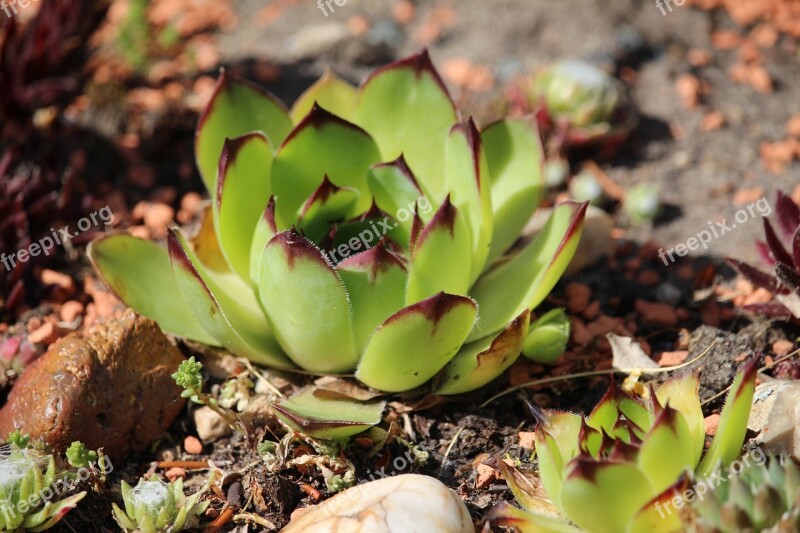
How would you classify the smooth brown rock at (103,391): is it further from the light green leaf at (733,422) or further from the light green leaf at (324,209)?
the light green leaf at (733,422)

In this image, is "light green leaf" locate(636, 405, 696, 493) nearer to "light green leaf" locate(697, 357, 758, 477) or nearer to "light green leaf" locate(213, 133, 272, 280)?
"light green leaf" locate(697, 357, 758, 477)

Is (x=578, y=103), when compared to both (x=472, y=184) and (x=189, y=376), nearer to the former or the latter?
(x=472, y=184)

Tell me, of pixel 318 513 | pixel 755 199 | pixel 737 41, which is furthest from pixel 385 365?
pixel 737 41

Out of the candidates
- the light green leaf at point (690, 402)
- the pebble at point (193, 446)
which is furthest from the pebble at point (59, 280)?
the light green leaf at point (690, 402)

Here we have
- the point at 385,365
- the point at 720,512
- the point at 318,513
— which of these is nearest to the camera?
the point at 720,512

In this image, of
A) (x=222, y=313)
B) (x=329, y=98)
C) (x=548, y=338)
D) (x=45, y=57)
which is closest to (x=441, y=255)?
(x=548, y=338)

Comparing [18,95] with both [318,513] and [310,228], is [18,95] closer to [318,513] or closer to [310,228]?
[310,228]

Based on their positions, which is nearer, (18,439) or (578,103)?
(18,439)
